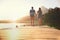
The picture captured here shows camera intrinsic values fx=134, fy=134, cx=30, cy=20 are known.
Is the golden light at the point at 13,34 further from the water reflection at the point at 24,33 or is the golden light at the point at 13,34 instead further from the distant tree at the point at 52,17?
the distant tree at the point at 52,17

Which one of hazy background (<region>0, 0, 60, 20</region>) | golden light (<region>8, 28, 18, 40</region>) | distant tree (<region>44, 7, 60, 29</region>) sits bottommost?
golden light (<region>8, 28, 18, 40</region>)

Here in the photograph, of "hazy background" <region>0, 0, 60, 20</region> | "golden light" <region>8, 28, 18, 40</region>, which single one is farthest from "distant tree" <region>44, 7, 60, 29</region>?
"golden light" <region>8, 28, 18, 40</region>

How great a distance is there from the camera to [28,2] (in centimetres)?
181

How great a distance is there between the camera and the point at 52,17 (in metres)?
1.78

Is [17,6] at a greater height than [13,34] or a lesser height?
greater

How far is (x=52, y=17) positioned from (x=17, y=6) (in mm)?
494

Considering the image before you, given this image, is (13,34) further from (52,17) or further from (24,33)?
(52,17)

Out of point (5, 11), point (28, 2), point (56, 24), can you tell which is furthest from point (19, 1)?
point (56, 24)

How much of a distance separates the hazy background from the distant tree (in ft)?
0.22

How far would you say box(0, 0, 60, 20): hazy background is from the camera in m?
1.79

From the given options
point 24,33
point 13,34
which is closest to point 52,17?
point 24,33

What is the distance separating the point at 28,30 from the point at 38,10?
0.30 m

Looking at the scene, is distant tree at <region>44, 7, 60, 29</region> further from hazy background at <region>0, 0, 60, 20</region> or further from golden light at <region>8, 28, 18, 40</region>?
golden light at <region>8, 28, 18, 40</region>

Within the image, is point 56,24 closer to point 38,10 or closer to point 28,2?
point 38,10
